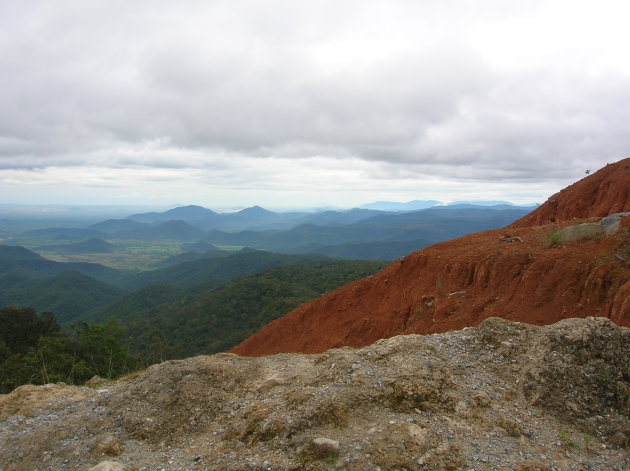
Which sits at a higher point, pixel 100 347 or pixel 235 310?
pixel 100 347

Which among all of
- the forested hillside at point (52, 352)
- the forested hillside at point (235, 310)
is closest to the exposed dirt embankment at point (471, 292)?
the forested hillside at point (52, 352)

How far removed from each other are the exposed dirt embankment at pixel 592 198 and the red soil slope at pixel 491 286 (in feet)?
0.21

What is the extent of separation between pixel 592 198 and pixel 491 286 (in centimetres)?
1592

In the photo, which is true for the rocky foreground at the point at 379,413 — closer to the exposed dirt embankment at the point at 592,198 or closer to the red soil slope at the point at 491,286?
the red soil slope at the point at 491,286

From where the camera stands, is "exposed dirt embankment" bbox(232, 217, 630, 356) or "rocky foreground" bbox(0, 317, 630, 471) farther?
"exposed dirt embankment" bbox(232, 217, 630, 356)

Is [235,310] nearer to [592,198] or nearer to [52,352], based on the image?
[52,352]

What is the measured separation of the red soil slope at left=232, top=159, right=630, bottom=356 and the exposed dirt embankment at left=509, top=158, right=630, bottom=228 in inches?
2.6

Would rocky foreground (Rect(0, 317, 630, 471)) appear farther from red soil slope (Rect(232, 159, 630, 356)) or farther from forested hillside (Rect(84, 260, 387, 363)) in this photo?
forested hillside (Rect(84, 260, 387, 363))

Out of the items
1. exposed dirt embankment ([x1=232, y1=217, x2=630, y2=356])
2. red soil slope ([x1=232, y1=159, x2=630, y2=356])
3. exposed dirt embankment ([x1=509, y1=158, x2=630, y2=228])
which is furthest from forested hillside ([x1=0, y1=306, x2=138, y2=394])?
exposed dirt embankment ([x1=509, y1=158, x2=630, y2=228])

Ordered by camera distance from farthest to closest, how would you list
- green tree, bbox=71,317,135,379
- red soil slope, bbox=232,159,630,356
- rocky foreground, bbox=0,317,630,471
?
green tree, bbox=71,317,135,379 < red soil slope, bbox=232,159,630,356 < rocky foreground, bbox=0,317,630,471

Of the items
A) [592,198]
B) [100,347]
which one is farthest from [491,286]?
[100,347]

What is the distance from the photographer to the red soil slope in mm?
11820

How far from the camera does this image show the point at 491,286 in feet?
48.4

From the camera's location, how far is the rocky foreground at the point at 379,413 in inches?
206
